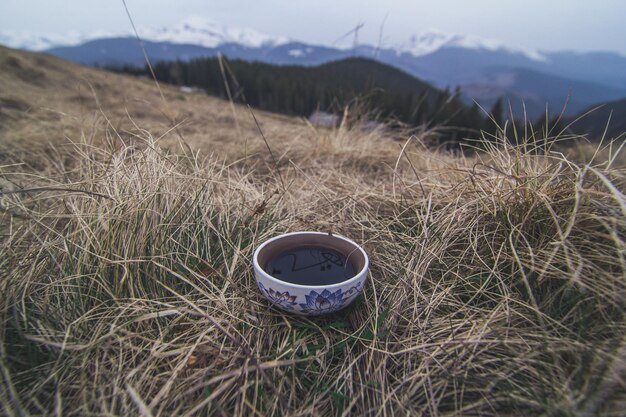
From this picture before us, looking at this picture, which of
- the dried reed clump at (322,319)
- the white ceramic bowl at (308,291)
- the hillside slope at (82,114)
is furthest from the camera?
the hillside slope at (82,114)

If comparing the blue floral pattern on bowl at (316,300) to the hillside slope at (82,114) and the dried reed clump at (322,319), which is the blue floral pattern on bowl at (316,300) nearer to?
the dried reed clump at (322,319)

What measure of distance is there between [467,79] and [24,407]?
210 m

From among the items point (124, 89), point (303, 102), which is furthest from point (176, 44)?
point (124, 89)

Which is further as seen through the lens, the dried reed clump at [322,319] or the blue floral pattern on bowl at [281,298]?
the blue floral pattern on bowl at [281,298]

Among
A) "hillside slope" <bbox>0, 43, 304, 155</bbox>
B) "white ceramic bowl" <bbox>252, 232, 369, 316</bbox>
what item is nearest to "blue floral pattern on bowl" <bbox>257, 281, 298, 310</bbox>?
"white ceramic bowl" <bbox>252, 232, 369, 316</bbox>

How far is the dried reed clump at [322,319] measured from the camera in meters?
0.66

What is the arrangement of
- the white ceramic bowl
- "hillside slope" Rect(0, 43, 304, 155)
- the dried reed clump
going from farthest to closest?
"hillside slope" Rect(0, 43, 304, 155) < the white ceramic bowl < the dried reed clump

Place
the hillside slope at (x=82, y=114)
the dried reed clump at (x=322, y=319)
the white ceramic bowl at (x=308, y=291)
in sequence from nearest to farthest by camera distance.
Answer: the dried reed clump at (x=322, y=319), the white ceramic bowl at (x=308, y=291), the hillside slope at (x=82, y=114)

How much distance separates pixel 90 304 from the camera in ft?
2.85

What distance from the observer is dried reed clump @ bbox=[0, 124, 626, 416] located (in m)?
0.66

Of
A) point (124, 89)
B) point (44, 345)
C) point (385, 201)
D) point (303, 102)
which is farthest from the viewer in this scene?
point (303, 102)

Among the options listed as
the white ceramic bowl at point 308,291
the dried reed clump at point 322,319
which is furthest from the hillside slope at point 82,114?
the white ceramic bowl at point 308,291

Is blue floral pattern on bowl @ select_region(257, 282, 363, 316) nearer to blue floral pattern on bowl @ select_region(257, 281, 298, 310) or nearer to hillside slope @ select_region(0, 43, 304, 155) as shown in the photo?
blue floral pattern on bowl @ select_region(257, 281, 298, 310)

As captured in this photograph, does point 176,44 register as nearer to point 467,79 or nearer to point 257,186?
point 467,79
